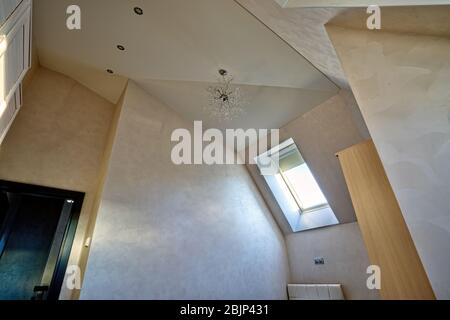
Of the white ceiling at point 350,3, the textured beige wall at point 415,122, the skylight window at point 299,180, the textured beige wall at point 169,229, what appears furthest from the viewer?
the skylight window at point 299,180

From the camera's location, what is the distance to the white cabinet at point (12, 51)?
190 cm

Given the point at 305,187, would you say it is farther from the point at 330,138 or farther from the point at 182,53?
the point at 182,53

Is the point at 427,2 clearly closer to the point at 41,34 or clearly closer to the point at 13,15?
the point at 13,15

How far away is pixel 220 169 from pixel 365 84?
3458mm

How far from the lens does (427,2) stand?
5.05 feet

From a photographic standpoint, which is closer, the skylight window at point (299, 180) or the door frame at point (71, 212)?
the door frame at point (71, 212)

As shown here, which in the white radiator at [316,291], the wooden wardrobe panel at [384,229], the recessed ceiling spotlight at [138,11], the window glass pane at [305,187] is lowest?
the white radiator at [316,291]

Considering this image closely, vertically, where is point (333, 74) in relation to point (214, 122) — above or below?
below

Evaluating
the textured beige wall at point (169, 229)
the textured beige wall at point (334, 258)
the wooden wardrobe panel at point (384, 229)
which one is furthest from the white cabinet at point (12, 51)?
the textured beige wall at point (334, 258)

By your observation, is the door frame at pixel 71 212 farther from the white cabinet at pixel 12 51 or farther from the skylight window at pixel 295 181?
the skylight window at pixel 295 181

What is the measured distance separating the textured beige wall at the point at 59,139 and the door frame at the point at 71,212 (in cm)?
7

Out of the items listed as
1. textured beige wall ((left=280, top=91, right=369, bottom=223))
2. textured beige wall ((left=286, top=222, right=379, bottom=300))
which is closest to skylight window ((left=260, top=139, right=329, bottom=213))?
textured beige wall ((left=280, top=91, right=369, bottom=223))

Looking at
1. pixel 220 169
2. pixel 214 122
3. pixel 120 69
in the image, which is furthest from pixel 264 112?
pixel 120 69

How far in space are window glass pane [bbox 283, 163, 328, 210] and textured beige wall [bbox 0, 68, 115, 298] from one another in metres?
3.94
